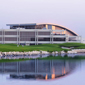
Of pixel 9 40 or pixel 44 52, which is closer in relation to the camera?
pixel 44 52

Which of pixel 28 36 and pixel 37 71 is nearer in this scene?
pixel 37 71

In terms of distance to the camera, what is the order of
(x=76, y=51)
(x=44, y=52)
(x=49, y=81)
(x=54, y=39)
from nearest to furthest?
(x=49, y=81) → (x=44, y=52) → (x=76, y=51) → (x=54, y=39)

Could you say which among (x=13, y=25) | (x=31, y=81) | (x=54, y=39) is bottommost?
(x=31, y=81)

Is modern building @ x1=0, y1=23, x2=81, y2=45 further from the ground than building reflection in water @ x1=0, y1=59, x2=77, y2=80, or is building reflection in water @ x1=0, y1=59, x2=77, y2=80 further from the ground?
modern building @ x1=0, y1=23, x2=81, y2=45

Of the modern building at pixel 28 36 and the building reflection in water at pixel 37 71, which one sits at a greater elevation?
the modern building at pixel 28 36

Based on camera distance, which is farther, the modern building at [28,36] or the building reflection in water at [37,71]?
the modern building at [28,36]

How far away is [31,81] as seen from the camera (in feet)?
78.0

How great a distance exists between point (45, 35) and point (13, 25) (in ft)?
70.0

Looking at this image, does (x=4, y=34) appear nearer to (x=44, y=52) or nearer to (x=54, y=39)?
(x=54, y=39)

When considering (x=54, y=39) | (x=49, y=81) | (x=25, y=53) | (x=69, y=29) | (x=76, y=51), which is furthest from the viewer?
(x=69, y=29)

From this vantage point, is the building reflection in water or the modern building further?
the modern building

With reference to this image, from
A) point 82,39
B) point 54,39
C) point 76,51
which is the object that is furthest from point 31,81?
point 82,39

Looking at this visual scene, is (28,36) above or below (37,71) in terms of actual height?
above

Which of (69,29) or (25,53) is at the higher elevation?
(69,29)
